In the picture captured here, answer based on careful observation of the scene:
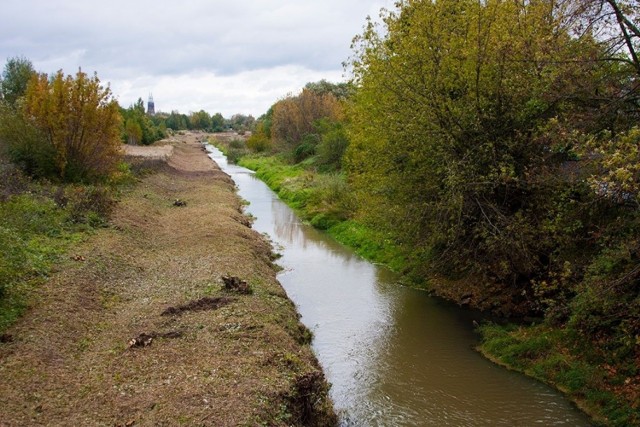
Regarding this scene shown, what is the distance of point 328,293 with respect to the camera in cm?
1802

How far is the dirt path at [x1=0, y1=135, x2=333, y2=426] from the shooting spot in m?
7.87

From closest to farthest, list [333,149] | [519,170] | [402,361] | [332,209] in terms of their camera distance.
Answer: [402,361] → [519,170] → [332,209] → [333,149]

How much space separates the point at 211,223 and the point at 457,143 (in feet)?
→ 39.3

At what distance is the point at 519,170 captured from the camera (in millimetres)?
14438

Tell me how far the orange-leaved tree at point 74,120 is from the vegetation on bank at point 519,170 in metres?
13.6

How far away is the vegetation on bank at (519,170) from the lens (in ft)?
35.5

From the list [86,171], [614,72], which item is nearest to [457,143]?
[614,72]

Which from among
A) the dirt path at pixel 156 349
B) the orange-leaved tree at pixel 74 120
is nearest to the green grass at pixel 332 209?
the dirt path at pixel 156 349

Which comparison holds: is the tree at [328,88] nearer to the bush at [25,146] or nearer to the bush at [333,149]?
the bush at [333,149]

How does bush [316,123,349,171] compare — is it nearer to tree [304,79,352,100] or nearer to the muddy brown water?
the muddy brown water

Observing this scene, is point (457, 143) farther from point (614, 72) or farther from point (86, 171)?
point (86, 171)

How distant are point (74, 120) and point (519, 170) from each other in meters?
20.7

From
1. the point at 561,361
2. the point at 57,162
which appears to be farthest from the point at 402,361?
the point at 57,162

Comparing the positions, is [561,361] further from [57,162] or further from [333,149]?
[333,149]
